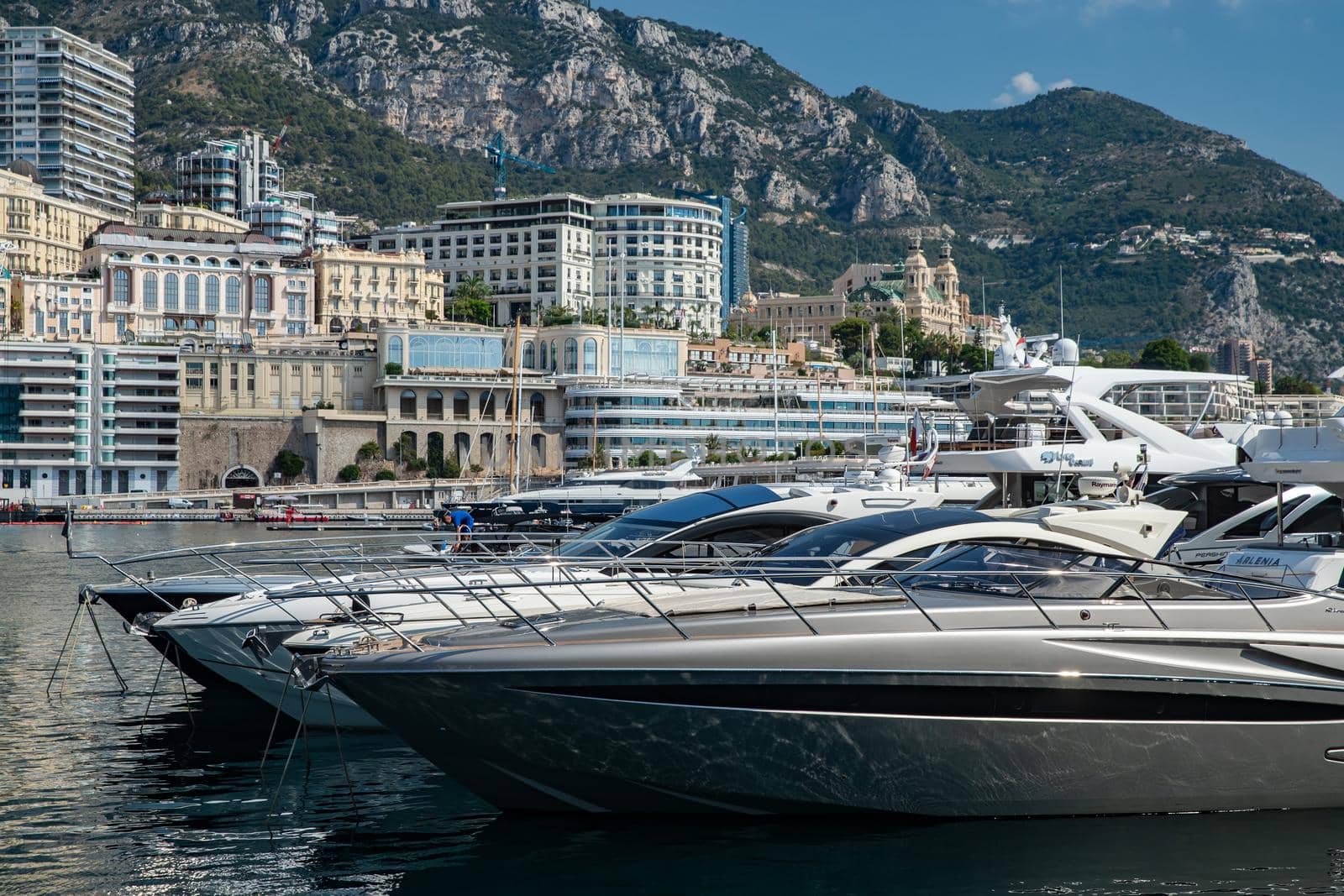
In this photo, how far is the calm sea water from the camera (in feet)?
30.9

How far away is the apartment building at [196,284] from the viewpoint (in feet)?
401

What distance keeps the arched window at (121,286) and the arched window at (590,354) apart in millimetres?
41807

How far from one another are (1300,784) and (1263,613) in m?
1.27

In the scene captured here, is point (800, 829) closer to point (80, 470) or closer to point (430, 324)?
point (80, 470)

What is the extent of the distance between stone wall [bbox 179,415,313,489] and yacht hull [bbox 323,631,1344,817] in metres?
96.0

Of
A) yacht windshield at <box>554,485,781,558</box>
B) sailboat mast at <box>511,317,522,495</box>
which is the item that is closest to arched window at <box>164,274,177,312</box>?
sailboat mast at <box>511,317,522,495</box>

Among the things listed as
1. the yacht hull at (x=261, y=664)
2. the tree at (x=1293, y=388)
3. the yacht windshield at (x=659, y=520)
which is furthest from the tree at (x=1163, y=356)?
the yacht hull at (x=261, y=664)

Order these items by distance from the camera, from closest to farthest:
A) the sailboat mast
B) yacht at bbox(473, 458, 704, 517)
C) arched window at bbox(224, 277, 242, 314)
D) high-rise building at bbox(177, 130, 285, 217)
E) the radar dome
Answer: the radar dome, yacht at bbox(473, 458, 704, 517), the sailboat mast, arched window at bbox(224, 277, 242, 314), high-rise building at bbox(177, 130, 285, 217)

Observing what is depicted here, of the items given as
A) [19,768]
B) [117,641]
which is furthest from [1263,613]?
[117,641]

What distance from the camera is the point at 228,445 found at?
102875 mm

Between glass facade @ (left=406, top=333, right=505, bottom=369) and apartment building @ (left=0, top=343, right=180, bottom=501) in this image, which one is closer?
apartment building @ (left=0, top=343, right=180, bottom=501)

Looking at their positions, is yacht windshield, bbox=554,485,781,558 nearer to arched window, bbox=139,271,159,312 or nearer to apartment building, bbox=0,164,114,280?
arched window, bbox=139,271,159,312

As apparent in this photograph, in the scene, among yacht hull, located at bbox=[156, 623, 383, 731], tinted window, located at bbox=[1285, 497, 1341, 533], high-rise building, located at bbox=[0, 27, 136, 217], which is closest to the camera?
yacht hull, located at bbox=[156, 623, 383, 731]

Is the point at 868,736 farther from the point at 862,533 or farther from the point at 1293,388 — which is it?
the point at 1293,388
